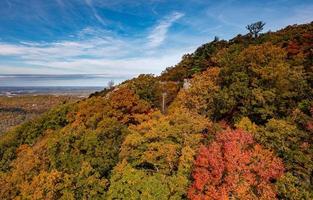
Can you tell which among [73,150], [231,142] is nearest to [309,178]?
[231,142]

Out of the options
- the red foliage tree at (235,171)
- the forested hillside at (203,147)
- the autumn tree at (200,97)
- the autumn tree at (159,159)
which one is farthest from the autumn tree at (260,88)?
the red foliage tree at (235,171)

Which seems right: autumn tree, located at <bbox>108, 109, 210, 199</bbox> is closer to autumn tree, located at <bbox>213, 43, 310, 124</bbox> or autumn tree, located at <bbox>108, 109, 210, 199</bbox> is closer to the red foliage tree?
the red foliage tree

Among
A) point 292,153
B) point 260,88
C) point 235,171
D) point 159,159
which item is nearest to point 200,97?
point 260,88

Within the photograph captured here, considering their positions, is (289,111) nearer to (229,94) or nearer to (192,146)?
→ (229,94)

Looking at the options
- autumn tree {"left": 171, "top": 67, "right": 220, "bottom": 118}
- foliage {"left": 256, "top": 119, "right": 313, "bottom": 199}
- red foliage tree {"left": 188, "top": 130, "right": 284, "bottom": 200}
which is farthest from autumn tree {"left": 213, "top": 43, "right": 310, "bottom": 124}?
red foliage tree {"left": 188, "top": 130, "right": 284, "bottom": 200}

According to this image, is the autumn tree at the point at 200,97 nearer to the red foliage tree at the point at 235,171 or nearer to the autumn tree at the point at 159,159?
the autumn tree at the point at 159,159

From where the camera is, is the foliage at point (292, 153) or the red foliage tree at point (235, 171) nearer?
the foliage at point (292, 153)

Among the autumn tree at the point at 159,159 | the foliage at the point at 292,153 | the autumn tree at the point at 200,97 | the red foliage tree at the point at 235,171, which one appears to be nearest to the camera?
the foliage at the point at 292,153
